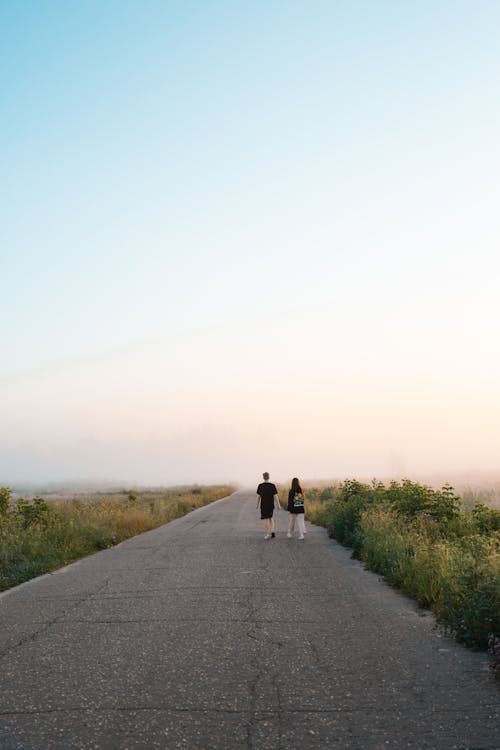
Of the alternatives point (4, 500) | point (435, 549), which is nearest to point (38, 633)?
point (435, 549)

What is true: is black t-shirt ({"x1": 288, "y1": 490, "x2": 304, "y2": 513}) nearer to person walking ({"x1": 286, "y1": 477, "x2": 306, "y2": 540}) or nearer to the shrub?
person walking ({"x1": 286, "y1": 477, "x2": 306, "y2": 540})

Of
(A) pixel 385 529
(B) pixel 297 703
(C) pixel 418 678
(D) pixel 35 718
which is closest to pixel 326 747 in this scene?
(B) pixel 297 703

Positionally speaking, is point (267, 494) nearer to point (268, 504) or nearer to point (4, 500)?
point (268, 504)

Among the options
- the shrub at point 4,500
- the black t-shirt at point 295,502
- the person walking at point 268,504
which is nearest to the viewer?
the black t-shirt at point 295,502

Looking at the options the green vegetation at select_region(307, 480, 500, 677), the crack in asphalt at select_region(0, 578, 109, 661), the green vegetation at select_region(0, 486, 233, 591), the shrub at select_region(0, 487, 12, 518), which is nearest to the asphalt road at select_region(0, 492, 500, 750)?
the crack in asphalt at select_region(0, 578, 109, 661)

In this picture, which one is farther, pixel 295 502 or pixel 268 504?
pixel 268 504

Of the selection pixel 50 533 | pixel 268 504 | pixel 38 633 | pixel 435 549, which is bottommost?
pixel 38 633

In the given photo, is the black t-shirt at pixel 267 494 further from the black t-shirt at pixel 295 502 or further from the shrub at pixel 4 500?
the shrub at pixel 4 500

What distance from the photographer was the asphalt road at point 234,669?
4.98 meters

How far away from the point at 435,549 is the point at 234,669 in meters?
6.09

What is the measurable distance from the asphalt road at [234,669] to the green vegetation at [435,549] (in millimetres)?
332

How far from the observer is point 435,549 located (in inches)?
452

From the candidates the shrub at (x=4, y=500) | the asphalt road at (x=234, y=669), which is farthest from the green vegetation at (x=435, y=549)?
the shrub at (x=4, y=500)

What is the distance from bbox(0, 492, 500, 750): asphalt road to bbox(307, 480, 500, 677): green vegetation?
0.33 meters
